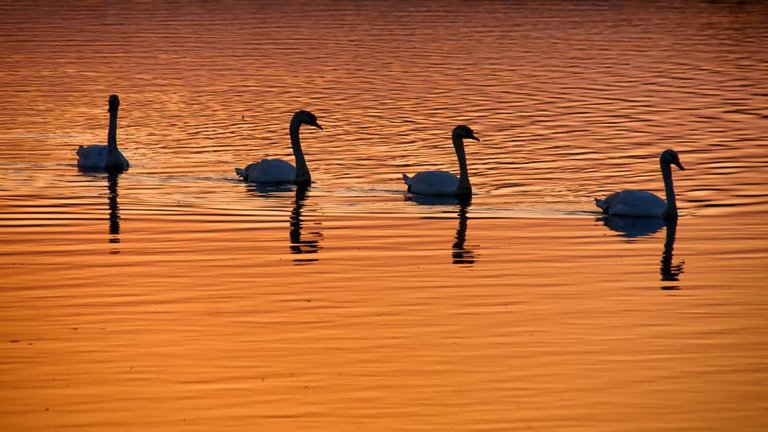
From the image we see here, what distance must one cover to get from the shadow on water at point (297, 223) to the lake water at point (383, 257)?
3.4 inches

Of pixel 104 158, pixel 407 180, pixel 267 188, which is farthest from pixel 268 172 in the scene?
pixel 104 158

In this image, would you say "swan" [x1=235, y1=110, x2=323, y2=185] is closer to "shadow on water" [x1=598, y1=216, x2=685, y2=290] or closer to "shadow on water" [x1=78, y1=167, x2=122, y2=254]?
"shadow on water" [x1=78, y1=167, x2=122, y2=254]

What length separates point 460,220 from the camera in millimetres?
24516

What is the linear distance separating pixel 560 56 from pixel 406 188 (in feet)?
86.8

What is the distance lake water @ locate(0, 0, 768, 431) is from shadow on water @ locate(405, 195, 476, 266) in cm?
8

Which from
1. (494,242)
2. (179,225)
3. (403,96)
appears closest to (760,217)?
(494,242)

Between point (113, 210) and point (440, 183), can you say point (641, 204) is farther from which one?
point (113, 210)

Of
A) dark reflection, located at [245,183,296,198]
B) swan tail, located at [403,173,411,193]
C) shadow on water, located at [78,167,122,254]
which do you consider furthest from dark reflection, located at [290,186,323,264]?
shadow on water, located at [78,167,122,254]

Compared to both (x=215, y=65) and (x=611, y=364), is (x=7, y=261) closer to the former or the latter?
(x=611, y=364)

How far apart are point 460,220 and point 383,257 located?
12.0ft

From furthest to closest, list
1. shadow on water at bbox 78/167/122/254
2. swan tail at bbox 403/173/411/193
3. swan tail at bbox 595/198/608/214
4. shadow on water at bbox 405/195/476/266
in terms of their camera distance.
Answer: swan tail at bbox 403/173/411/193 < swan tail at bbox 595/198/608/214 < shadow on water at bbox 78/167/122/254 < shadow on water at bbox 405/195/476/266

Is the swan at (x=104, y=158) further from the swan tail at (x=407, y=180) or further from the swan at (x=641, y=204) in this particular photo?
the swan at (x=641, y=204)

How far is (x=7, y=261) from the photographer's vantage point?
20.7 metres

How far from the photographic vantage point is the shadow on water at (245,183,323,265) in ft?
70.2
